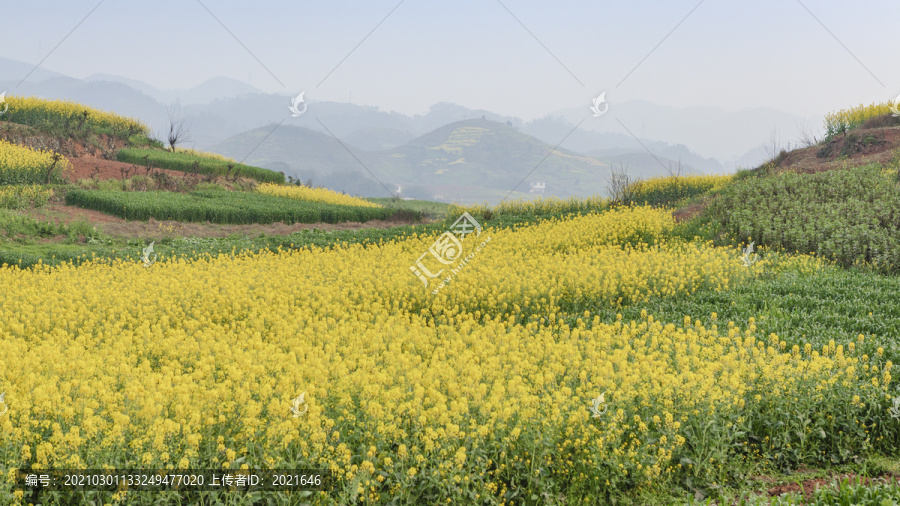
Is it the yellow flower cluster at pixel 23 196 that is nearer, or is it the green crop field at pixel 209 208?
the yellow flower cluster at pixel 23 196

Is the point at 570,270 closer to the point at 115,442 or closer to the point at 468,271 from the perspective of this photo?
the point at 468,271

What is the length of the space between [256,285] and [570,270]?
18.6 ft

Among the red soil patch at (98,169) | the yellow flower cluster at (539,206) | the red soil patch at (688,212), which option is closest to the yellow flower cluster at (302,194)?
the red soil patch at (98,169)

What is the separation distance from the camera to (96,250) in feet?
47.6

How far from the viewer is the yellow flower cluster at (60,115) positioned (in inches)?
1254

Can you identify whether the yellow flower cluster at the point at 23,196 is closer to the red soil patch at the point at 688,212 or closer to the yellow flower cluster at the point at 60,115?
the yellow flower cluster at the point at 60,115

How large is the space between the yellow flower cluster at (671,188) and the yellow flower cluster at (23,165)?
24.3m

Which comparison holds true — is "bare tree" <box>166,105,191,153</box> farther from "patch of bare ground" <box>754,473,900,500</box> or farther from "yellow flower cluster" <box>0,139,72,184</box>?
"patch of bare ground" <box>754,473,900,500</box>

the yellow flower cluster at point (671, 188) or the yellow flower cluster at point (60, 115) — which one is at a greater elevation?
the yellow flower cluster at point (60, 115)

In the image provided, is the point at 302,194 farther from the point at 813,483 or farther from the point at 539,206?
the point at 813,483

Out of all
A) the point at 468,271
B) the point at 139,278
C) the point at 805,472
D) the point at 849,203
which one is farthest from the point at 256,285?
the point at 849,203

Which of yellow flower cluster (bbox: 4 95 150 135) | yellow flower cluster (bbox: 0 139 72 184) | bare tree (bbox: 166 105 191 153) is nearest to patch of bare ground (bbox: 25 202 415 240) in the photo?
yellow flower cluster (bbox: 0 139 72 184)

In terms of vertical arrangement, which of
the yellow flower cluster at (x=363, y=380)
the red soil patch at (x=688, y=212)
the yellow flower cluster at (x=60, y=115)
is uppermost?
the yellow flower cluster at (x=60, y=115)

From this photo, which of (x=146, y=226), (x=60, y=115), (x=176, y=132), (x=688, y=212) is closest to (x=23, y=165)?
(x=146, y=226)
